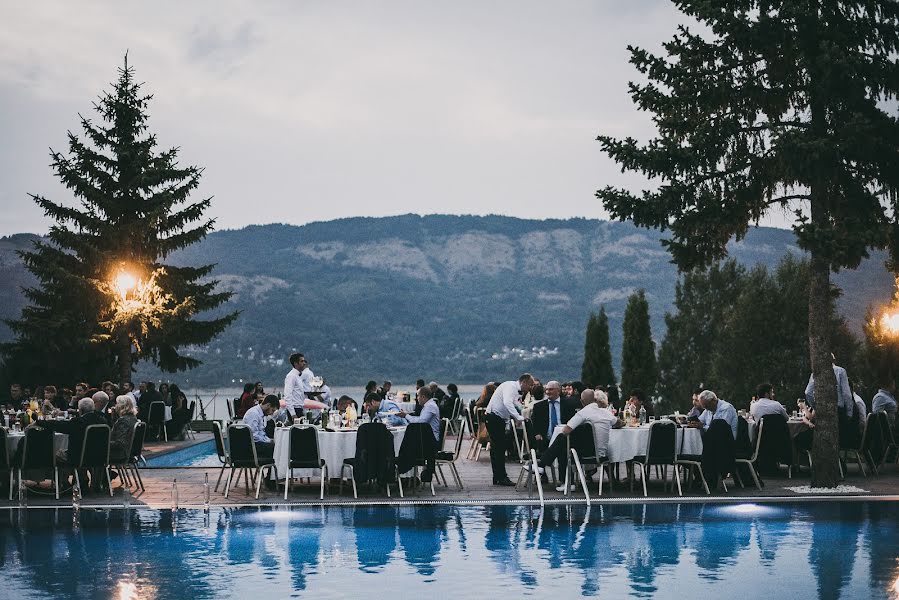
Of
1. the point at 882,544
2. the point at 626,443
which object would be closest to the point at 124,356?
the point at 626,443

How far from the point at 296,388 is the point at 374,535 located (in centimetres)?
724

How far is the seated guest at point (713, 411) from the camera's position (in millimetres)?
14531

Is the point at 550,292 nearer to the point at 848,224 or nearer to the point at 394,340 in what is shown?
the point at 394,340

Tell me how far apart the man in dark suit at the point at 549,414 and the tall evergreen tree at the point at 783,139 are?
8.70 ft

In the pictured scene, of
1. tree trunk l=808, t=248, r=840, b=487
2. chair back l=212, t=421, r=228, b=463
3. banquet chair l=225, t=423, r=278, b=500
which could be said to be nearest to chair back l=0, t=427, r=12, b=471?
chair back l=212, t=421, r=228, b=463

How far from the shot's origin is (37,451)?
1404 centimetres

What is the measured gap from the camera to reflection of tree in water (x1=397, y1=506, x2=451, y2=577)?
9.64 meters

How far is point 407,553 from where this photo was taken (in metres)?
10.1

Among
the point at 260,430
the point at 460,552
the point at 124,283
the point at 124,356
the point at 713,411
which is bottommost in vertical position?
the point at 460,552

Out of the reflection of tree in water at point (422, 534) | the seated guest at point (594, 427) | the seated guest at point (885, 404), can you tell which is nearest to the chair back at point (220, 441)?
the reflection of tree in water at point (422, 534)

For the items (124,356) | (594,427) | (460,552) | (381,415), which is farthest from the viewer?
(124,356)

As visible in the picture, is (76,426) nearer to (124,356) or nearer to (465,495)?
(465,495)

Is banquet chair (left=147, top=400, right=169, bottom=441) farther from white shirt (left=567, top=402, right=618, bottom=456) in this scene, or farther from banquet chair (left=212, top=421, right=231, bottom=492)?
white shirt (left=567, top=402, right=618, bottom=456)

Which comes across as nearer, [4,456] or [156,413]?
[4,456]
